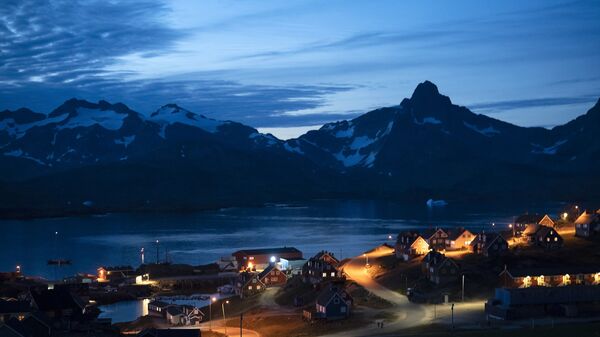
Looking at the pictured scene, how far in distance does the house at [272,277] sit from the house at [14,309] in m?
16.6

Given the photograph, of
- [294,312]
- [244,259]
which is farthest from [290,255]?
[294,312]

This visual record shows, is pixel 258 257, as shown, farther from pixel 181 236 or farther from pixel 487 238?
pixel 181 236

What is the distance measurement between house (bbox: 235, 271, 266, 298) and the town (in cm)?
8

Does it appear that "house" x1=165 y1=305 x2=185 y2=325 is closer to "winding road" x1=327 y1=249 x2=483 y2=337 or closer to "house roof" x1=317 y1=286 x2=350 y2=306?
"house roof" x1=317 y1=286 x2=350 y2=306

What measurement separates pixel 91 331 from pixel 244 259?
27.7 m

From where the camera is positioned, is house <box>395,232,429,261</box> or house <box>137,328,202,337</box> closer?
house <box>137,328,202,337</box>

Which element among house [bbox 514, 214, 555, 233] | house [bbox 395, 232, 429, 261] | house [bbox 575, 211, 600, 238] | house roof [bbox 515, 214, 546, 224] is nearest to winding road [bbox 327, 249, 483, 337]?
house [bbox 395, 232, 429, 261]

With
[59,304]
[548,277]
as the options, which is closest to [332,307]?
[548,277]

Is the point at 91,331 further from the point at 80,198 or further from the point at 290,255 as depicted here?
the point at 80,198

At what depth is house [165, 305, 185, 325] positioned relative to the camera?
127ft

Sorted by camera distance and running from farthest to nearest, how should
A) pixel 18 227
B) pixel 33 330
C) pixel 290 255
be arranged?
pixel 18 227, pixel 290 255, pixel 33 330

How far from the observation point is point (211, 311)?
4225cm

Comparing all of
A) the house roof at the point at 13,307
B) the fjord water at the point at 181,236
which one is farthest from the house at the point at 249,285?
the fjord water at the point at 181,236

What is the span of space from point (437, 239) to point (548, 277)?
13.9 metres
